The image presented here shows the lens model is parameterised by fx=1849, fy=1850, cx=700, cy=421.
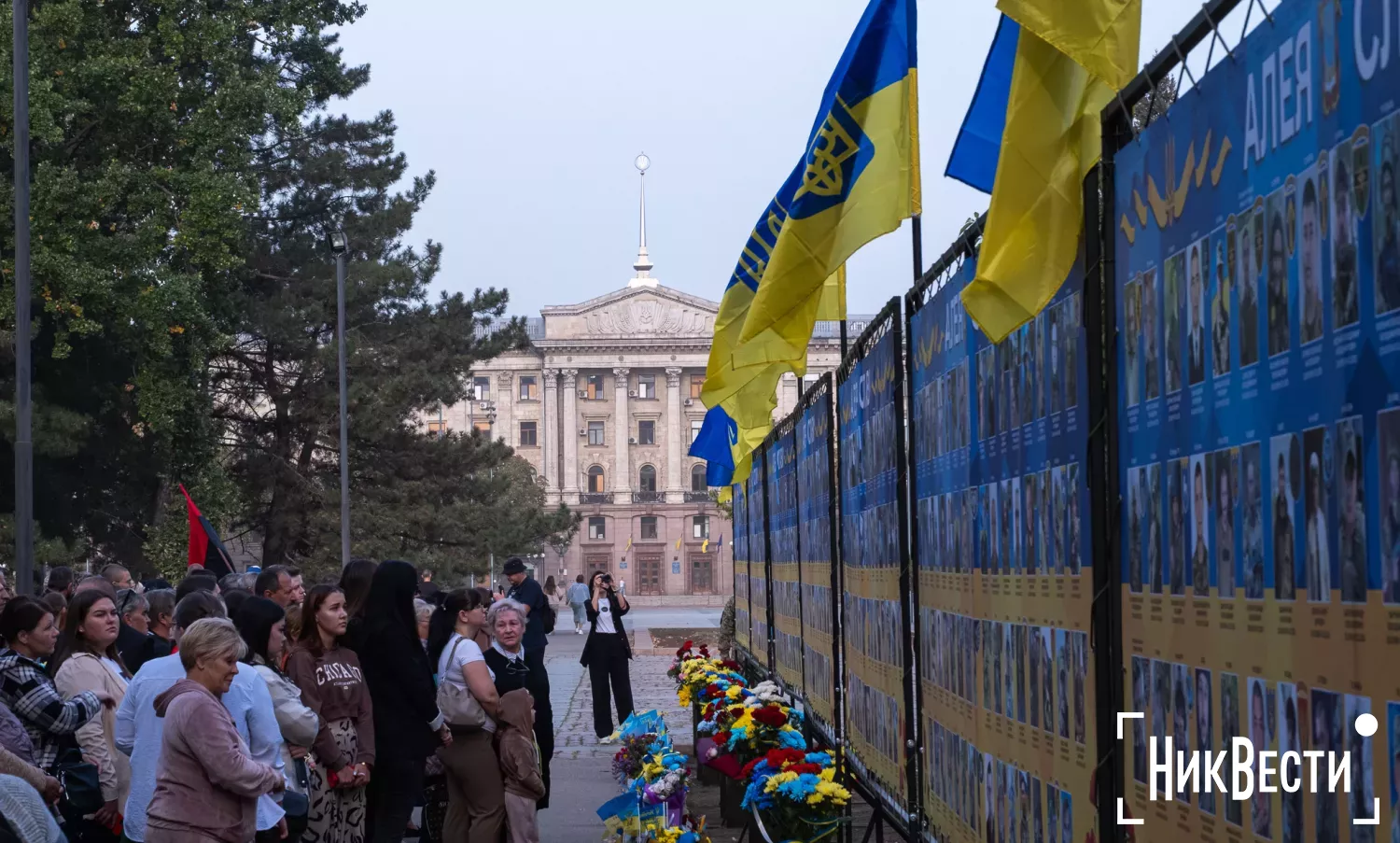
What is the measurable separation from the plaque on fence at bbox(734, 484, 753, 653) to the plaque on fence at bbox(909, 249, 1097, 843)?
38.6 feet

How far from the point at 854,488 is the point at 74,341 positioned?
25.9m

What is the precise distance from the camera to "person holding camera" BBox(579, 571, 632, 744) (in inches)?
698

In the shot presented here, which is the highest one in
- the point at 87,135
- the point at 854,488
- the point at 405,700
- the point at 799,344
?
the point at 87,135

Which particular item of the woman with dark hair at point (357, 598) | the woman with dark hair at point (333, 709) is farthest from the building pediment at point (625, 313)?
the woman with dark hair at point (333, 709)

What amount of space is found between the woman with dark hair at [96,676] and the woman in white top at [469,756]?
65.5 inches

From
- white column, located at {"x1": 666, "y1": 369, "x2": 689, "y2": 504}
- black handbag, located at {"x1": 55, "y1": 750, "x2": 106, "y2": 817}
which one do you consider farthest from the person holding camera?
white column, located at {"x1": 666, "y1": 369, "x2": 689, "y2": 504}

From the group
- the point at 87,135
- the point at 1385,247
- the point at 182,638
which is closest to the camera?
the point at 1385,247

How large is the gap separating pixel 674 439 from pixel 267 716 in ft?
360

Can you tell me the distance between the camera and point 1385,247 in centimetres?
234

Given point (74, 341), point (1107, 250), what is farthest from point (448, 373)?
point (1107, 250)

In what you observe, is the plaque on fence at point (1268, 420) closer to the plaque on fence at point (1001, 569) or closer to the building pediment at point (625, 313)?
the plaque on fence at point (1001, 569)

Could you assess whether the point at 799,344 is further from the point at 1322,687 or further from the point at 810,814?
the point at 1322,687

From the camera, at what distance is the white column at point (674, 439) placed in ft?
378

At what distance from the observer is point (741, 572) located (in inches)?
781
